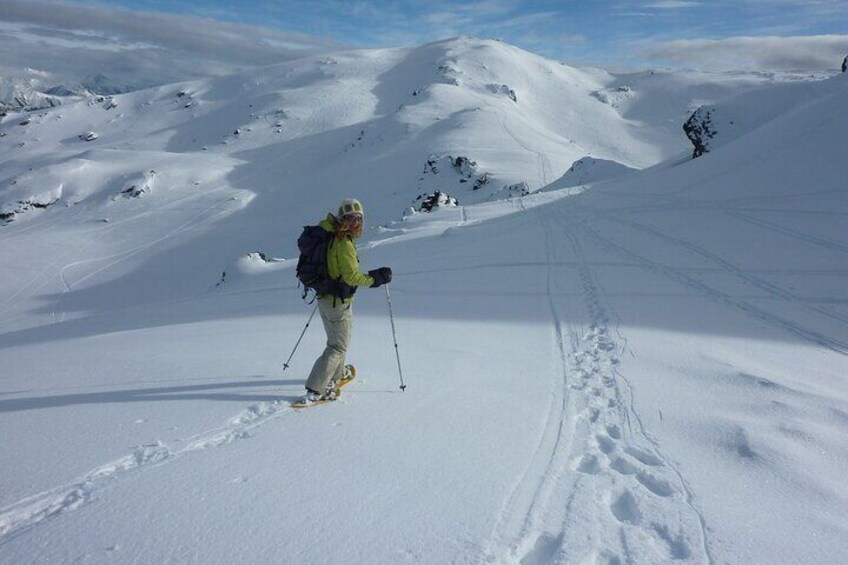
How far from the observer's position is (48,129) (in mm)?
108438

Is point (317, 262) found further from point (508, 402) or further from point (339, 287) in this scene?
point (508, 402)

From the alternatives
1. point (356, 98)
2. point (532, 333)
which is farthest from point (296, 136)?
point (532, 333)

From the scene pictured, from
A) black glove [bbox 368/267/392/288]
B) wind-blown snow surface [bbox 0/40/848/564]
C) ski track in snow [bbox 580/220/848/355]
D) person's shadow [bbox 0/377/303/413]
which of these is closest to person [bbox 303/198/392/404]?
black glove [bbox 368/267/392/288]

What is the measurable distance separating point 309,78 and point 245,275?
377 ft

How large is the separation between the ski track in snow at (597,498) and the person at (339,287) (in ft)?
7.84

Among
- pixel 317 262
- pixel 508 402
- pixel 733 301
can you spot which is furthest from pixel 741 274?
pixel 317 262

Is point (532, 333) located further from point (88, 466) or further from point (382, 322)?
point (88, 466)

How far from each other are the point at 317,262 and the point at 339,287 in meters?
0.36

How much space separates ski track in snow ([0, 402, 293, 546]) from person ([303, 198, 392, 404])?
0.49m

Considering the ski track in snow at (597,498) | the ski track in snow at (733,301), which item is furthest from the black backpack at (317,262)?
the ski track in snow at (733,301)

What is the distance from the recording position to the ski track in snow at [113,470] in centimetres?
348

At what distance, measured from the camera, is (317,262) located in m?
5.65

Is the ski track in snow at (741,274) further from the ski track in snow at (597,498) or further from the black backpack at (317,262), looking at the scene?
the black backpack at (317,262)

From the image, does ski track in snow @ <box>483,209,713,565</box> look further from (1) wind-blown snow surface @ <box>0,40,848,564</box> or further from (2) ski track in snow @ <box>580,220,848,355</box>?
(2) ski track in snow @ <box>580,220,848,355</box>
